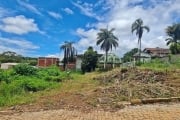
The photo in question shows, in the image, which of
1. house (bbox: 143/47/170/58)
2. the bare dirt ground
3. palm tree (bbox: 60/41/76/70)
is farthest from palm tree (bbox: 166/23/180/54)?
the bare dirt ground

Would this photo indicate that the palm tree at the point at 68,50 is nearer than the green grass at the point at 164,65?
No

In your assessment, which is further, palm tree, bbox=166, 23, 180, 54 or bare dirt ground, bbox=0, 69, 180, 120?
palm tree, bbox=166, 23, 180, 54

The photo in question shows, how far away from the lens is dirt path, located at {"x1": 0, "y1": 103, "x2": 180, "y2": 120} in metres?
8.62

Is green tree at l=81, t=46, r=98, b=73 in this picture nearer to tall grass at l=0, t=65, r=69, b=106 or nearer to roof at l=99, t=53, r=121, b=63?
roof at l=99, t=53, r=121, b=63

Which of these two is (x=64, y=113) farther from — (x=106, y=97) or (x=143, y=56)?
(x=143, y=56)

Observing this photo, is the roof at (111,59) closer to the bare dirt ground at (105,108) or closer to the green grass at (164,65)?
the green grass at (164,65)

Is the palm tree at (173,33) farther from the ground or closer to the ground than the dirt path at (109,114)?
farther from the ground

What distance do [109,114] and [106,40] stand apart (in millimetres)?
41904

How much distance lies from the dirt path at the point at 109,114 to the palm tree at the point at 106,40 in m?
40.7

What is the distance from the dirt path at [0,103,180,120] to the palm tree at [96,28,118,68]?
40.7 meters

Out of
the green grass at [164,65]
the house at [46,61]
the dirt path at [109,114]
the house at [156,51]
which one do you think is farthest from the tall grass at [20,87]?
the house at [156,51]

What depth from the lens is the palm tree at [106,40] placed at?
167 feet

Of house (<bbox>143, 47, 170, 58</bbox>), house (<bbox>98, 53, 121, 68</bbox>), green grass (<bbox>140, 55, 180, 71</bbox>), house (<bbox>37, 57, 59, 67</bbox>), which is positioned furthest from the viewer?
house (<bbox>37, 57, 59, 67</bbox>)

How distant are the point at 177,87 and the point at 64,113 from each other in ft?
23.4
